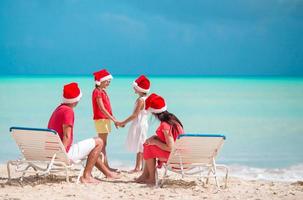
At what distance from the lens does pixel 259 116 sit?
59.0ft

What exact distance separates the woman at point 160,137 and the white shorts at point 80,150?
520mm

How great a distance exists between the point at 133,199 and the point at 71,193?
22.1 inches

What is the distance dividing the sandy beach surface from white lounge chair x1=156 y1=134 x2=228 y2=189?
0.17 m

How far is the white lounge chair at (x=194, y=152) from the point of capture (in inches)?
247

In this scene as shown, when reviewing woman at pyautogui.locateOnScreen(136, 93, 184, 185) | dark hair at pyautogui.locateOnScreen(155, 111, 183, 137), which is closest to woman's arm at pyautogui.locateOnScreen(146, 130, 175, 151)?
woman at pyautogui.locateOnScreen(136, 93, 184, 185)

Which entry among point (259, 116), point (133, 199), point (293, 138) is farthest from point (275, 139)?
point (133, 199)

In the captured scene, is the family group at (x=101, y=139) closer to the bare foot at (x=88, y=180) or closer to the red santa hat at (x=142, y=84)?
the bare foot at (x=88, y=180)

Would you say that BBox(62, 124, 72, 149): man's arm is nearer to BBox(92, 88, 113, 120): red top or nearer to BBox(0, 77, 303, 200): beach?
BBox(0, 77, 303, 200): beach

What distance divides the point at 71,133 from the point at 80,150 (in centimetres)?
18

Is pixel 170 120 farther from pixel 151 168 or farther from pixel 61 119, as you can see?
pixel 61 119

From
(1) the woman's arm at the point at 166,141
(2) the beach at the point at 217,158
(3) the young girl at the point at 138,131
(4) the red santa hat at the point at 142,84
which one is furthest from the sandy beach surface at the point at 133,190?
(4) the red santa hat at the point at 142,84

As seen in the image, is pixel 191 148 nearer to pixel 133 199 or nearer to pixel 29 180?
pixel 133 199

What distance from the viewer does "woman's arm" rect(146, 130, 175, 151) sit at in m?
6.44

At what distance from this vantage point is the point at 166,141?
646cm
